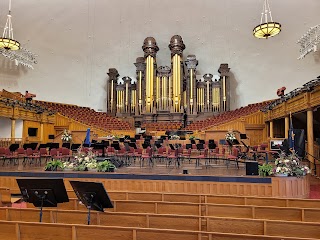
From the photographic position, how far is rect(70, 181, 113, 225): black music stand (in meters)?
2.80

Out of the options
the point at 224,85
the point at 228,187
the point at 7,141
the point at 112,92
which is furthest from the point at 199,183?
the point at 112,92

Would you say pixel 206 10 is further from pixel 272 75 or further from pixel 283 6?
pixel 272 75

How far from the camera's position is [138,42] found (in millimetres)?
21906

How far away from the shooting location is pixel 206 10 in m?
19.1

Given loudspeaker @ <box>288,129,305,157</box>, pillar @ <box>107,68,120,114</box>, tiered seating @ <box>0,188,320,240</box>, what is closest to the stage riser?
loudspeaker @ <box>288,129,305,157</box>

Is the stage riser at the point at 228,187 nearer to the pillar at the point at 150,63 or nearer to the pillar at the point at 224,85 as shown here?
the pillar at the point at 224,85

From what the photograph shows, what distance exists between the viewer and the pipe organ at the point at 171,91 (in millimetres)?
19484

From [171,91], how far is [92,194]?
17.4 m

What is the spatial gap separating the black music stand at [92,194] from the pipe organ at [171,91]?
54.0ft

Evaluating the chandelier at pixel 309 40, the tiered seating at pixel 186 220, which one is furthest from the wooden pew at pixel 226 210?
the chandelier at pixel 309 40

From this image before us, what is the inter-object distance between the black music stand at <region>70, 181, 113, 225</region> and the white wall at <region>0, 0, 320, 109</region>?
1736 centimetres

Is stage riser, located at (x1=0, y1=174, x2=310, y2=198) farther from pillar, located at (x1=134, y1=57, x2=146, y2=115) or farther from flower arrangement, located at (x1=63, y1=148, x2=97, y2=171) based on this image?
pillar, located at (x1=134, y1=57, x2=146, y2=115)

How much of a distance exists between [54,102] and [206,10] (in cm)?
1334

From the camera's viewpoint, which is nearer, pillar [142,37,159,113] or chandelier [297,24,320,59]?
chandelier [297,24,320,59]
